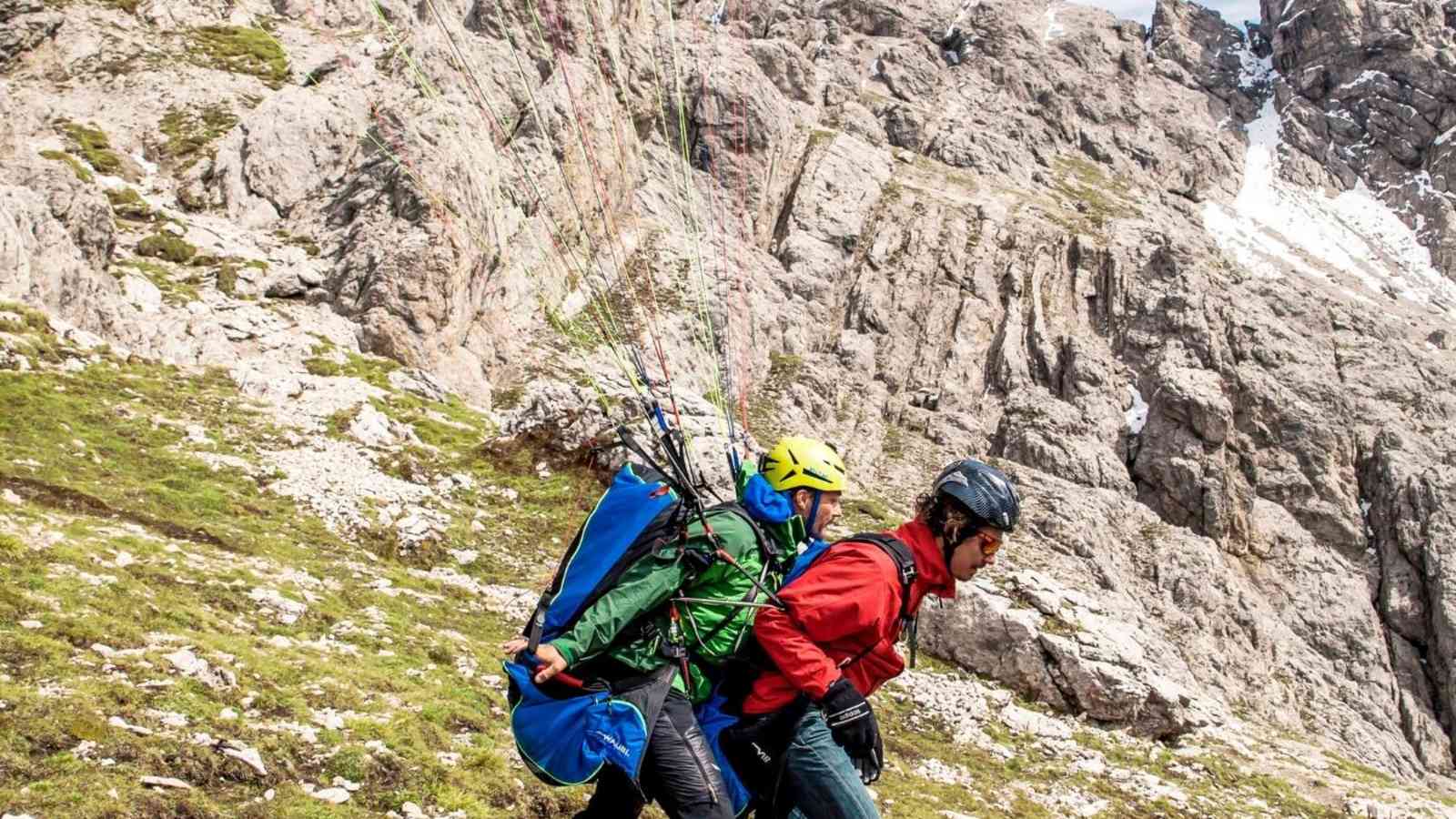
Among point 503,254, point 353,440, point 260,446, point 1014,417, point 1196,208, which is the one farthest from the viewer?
point 1196,208

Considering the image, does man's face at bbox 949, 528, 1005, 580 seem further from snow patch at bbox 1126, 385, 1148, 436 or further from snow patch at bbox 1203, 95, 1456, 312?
snow patch at bbox 1203, 95, 1456, 312

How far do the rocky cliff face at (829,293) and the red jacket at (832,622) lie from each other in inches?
323

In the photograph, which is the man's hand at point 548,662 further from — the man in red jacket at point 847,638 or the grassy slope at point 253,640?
the grassy slope at point 253,640

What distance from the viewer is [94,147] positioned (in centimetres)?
3609

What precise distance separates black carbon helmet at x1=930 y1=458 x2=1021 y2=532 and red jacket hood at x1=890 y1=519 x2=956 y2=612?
1.02 ft

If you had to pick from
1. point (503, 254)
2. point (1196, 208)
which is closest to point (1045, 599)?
point (503, 254)

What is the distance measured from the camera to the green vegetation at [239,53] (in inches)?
1813

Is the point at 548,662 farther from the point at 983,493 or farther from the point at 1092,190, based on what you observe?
the point at 1092,190

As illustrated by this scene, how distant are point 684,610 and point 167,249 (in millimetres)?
32643

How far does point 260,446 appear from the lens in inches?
818

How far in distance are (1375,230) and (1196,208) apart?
29.0m

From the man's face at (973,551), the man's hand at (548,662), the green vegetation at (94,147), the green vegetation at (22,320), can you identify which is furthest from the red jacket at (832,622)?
the green vegetation at (94,147)

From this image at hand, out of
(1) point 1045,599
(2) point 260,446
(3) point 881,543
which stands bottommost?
(2) point 260,446

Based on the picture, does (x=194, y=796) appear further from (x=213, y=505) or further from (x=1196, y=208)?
(x=1196, y=208)
